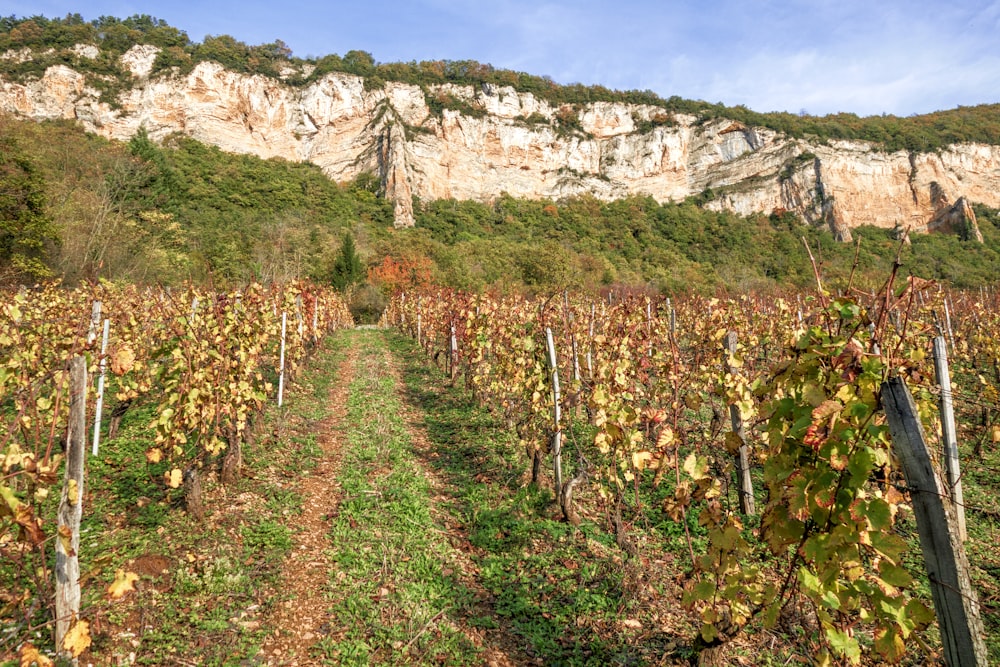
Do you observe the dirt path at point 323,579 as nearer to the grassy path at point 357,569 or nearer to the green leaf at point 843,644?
the grassy path at point 357,569

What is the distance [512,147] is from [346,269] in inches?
1904

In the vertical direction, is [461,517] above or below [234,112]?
below

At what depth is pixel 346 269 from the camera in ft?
101

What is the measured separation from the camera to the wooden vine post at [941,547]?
1.37m

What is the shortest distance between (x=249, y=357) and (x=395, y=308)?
2005 centimetres

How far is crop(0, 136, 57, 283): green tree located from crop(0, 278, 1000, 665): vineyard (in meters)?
12.7

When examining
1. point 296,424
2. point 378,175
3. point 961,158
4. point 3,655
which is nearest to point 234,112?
point 378,175

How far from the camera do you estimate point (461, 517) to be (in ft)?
16.0

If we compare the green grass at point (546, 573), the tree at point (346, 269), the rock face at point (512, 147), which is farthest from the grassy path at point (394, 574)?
the rock face at point (512, 147)

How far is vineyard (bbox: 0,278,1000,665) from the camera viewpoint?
172 cm

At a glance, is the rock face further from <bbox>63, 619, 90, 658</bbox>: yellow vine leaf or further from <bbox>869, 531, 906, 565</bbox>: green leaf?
<bbox>869, 531, 906, 565</bbox>: green leaf

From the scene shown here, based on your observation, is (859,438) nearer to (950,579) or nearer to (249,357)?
(950,579)

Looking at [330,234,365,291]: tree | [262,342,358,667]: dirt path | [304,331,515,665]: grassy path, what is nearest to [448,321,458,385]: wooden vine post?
[304,331,515,665]: grassy path

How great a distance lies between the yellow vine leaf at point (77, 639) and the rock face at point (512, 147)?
5538cm
